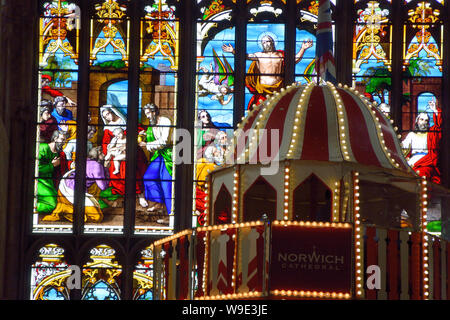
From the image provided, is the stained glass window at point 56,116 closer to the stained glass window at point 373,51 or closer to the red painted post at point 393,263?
the stained glass window at point 373,51

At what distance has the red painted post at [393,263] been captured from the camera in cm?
1767

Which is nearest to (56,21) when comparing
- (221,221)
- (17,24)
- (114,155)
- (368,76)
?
(17,24)

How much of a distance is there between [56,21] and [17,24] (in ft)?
2.77

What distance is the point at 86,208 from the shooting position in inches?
983

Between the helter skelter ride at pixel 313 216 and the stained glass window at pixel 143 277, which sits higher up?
the helter skelter ride at pixel 313 216

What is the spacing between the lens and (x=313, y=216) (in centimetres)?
1942

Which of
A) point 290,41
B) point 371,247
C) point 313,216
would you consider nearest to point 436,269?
point 371,247

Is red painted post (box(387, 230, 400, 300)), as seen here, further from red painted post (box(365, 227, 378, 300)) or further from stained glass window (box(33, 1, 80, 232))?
stained glass window (box(33, 1, 80, 232))

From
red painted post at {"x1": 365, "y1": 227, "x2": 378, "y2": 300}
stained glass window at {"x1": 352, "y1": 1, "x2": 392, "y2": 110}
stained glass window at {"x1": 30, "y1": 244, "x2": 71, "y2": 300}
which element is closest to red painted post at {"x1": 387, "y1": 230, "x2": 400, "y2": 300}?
red painted post at {"x1": 365, "y1": 227, "x2": 378, "y2": 300}

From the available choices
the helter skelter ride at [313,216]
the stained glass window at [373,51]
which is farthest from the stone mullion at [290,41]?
the helter skelter ride at [313,216]

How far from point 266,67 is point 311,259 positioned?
28.1 feet

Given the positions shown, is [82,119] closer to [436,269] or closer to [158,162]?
[158,162]

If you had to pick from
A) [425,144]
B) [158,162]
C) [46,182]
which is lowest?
[46,182]

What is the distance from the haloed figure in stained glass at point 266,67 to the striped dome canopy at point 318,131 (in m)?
6.18
